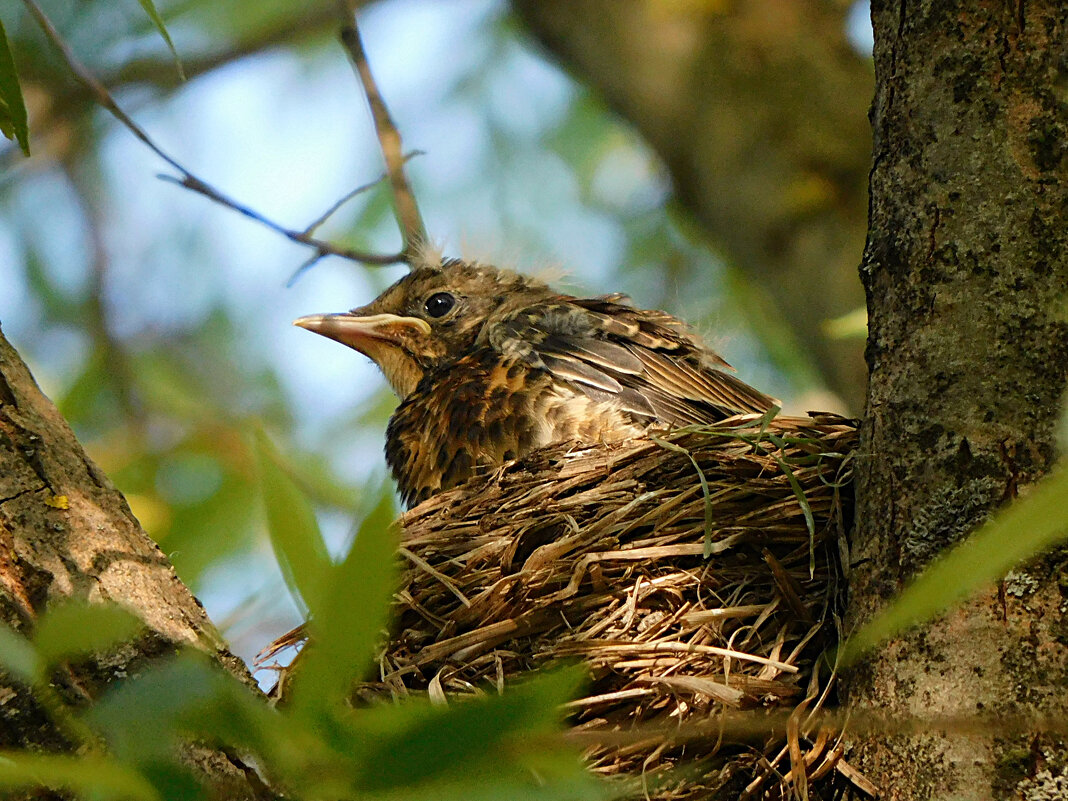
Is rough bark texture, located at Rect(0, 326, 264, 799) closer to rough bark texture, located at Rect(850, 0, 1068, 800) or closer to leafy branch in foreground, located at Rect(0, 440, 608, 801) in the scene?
leafy branch in foreground, located at Rect(0, 440, 608, 801)

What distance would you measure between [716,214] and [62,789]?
3360 mm

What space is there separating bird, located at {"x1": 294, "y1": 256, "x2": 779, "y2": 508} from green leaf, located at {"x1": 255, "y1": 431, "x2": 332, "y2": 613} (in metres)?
1.76

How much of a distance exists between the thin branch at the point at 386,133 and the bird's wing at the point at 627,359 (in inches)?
16.2

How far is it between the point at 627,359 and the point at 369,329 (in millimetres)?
991

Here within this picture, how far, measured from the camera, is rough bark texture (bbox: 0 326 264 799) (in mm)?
1416

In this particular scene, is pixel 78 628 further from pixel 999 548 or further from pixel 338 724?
pixel 999 548

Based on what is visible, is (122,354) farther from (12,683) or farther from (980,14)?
(980,14)

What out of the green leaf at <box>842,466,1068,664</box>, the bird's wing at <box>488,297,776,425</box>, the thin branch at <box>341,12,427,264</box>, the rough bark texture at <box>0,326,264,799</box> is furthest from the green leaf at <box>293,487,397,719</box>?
the thin branch at <box>341,12,427,264</box>

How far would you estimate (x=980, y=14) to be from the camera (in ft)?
5.65

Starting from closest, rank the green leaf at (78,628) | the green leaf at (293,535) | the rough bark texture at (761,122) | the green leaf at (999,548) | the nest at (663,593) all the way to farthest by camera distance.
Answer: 1. the green leaf at (999,548)
2. the green leaf at (293,535)
3. the green leaf at (78,628)
4. the nest at (663,593)
5. the rough bark texture at (761,122)

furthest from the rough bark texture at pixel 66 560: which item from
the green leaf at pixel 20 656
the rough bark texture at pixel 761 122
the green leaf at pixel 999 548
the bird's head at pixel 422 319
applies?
the rough bark texture at pixel 761 122

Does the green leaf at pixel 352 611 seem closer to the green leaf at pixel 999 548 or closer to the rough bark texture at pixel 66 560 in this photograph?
the green leaf at pixel 999 548

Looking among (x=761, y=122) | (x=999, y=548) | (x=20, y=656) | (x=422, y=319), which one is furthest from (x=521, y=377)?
(x=999, y=548)

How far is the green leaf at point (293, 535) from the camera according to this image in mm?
914
